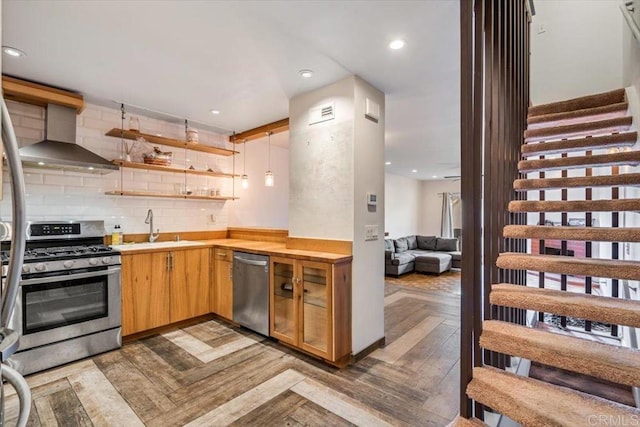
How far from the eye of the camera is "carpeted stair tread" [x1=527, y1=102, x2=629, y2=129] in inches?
103

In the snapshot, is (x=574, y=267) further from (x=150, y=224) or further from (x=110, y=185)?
(x=110, y=185)

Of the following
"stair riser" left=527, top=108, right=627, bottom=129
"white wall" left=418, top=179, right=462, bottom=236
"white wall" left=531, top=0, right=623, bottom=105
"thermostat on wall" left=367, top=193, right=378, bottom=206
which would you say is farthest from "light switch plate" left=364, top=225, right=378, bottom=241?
"white wall" left=418, top=179, right=462, bottom=236

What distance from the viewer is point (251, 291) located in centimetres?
327

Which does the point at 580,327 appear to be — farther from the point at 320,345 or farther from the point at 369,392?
the point at 320,345

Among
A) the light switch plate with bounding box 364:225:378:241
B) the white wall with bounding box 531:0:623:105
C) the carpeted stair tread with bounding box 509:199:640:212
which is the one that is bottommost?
the light switch plate with bounding box 364:225:378:241

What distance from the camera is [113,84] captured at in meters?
2.93

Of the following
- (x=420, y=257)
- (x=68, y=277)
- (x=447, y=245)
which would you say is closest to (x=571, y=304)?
(x=68, y=277)

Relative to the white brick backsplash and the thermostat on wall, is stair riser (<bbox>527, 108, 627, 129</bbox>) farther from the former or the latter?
the white brick backsplash

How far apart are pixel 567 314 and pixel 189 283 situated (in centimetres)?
341

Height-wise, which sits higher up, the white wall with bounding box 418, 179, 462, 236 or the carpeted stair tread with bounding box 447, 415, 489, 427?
the white wall with bounding box 418, 179, 462, 236

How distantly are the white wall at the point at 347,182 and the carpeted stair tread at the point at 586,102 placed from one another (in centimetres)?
162

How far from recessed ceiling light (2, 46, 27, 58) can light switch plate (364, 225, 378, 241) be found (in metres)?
3.08

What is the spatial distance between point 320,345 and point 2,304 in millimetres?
2316
